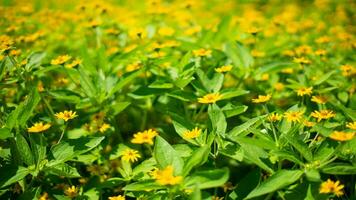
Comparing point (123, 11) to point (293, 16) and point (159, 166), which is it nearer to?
point (293, 16)

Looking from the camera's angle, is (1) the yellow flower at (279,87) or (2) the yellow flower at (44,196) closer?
(2) the yellow flower at (44,196)

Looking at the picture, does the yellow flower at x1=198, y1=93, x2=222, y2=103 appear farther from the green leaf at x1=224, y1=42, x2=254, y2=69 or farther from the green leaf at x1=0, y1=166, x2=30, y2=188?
the green leaf at x1=0, y1=166, x2=30, y2=188

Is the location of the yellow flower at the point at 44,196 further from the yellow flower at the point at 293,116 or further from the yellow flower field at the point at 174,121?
the yellow flower at the point at 293,116

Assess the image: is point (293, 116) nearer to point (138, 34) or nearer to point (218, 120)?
point (218, 120)

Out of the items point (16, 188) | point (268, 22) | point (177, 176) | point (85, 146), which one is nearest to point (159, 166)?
point (177, 176)

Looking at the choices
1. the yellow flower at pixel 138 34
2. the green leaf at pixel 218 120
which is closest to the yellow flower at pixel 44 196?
the green leaf at pixel 218 120

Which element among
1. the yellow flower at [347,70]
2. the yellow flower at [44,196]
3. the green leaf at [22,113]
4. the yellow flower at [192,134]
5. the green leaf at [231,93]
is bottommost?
the yellow flower at [44,196]
